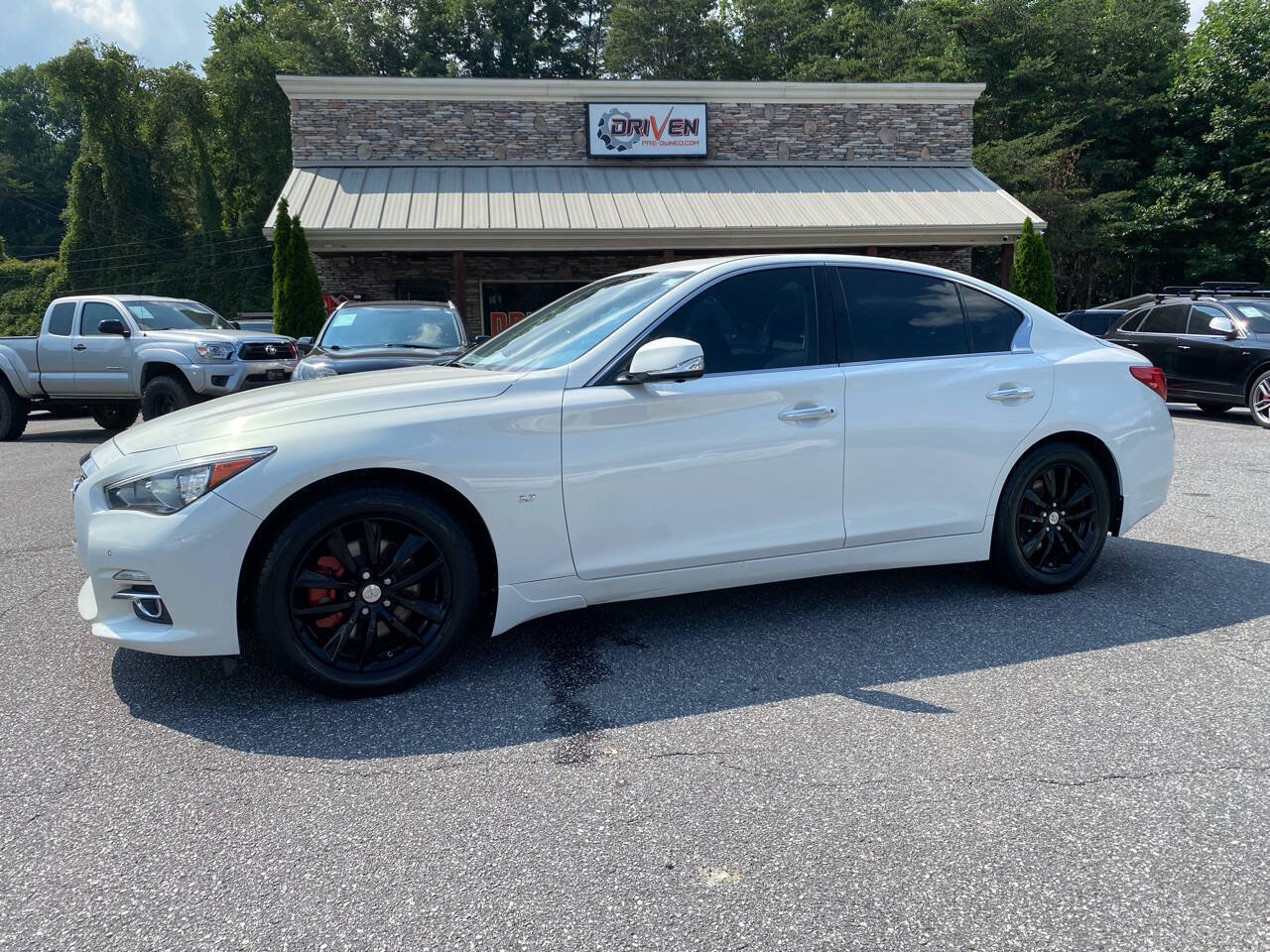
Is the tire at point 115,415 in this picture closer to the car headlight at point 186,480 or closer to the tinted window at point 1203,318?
the car headlight at point 186,480

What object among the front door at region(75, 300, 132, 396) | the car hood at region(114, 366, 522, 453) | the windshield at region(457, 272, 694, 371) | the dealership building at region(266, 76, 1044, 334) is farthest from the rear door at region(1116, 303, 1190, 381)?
the front door at region(75, 300, 132, 396)

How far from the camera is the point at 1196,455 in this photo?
9.00 m

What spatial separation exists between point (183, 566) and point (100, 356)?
10.0m

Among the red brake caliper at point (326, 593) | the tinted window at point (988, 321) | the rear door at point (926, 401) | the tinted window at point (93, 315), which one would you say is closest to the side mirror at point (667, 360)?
the rear door at point (926, 401)

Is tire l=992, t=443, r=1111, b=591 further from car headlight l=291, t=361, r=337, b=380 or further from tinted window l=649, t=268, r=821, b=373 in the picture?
car headlight l=291, t=361, r=337, b=380

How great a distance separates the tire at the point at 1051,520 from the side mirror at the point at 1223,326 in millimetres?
8989

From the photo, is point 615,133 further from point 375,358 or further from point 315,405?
point 315,405

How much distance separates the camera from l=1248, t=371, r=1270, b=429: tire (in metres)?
11.2

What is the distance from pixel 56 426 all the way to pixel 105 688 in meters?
12.9

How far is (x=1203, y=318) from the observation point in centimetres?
1194

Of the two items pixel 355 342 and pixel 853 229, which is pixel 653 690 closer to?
pixel 355 342

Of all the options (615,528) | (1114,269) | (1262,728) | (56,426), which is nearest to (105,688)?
(615,528)

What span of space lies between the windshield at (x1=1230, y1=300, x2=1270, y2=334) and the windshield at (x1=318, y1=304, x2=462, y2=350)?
10051mm

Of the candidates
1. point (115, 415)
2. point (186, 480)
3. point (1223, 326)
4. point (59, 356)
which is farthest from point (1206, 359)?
point (59, 356)
